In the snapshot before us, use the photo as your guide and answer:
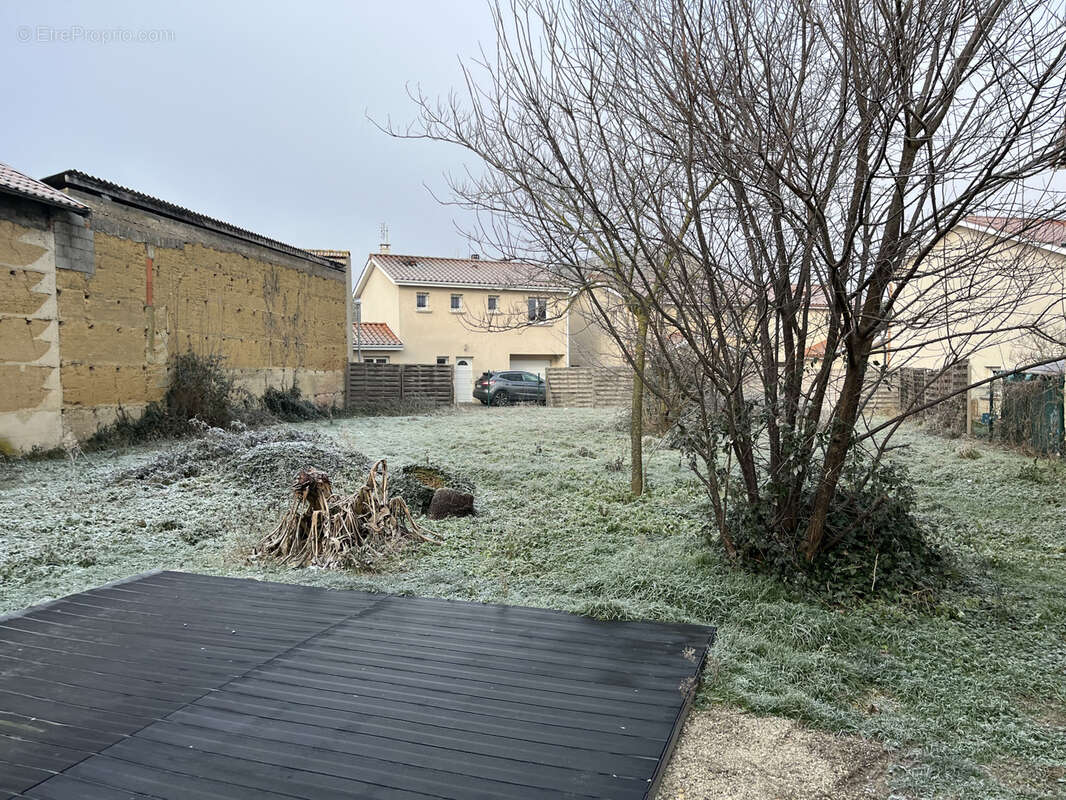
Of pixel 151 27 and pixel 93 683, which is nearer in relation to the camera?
pixel 93 683

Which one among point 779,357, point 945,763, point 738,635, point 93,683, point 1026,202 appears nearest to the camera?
point 945,763

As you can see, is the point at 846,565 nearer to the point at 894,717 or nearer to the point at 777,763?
the point at 894,717

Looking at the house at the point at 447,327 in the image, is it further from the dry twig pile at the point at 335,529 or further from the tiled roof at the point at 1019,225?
the tiled roof at the point at 1019,225

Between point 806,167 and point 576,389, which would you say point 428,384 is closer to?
point 576,389

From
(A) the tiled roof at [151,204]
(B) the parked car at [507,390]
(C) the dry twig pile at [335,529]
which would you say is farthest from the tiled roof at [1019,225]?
(B) the parked car at [507,390]

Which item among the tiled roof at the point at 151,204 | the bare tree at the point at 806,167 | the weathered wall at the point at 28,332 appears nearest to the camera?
the bare tree at the point at 806,167

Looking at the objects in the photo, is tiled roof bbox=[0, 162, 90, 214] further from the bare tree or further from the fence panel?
the fence panel

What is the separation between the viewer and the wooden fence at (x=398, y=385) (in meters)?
20.8

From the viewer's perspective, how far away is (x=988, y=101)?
3387mm

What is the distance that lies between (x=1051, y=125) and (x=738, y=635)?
2692 millimetres

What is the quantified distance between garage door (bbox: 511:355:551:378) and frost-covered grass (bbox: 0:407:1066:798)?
63.7 feet

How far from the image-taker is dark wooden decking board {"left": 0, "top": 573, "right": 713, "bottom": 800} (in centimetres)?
224

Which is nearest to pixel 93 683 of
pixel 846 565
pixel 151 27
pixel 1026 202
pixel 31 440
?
pixel 846 565

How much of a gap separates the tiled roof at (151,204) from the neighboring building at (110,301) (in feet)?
0.08
